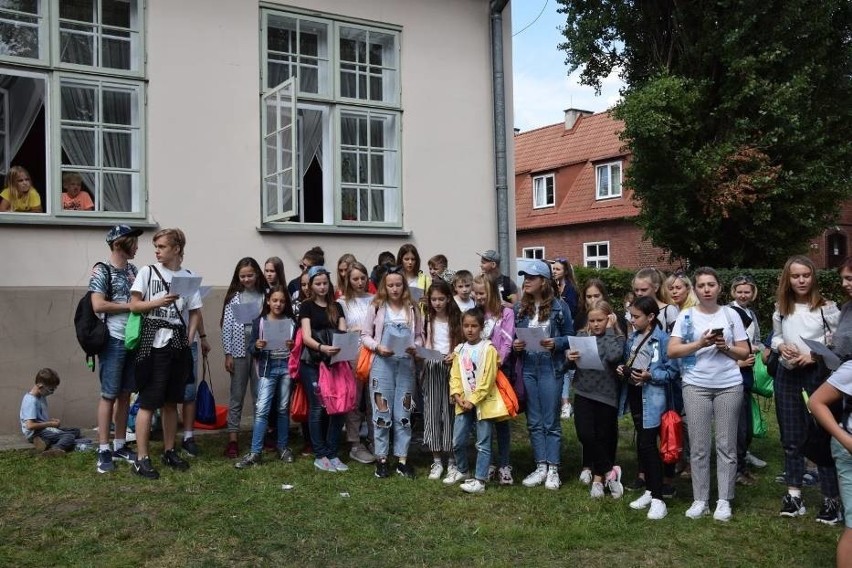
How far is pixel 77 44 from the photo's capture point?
840 cm

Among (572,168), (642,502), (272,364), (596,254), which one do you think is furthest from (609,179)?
(642,502)

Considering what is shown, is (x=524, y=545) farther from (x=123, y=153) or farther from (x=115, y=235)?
(x=123, y=153)

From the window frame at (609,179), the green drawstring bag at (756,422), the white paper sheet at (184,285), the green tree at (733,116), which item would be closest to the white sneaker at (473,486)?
the green drawstring bag at (756,422)

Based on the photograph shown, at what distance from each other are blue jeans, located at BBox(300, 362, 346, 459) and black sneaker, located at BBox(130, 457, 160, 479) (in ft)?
4.24

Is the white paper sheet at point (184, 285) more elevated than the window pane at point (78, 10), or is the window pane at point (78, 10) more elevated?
the window pane at point (78, 10)

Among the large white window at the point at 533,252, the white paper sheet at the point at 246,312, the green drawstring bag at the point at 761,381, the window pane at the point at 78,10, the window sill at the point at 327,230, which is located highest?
the window pane at the point at 78,10

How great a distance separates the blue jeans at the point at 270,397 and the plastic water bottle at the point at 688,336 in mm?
3297

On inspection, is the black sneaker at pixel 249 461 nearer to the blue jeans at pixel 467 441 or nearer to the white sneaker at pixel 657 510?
the blue jeans at pixel 467 441

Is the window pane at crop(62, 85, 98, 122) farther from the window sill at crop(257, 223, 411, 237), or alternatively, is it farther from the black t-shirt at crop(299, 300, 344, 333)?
the black t-shirt at crop(299, 300, 344, 333)

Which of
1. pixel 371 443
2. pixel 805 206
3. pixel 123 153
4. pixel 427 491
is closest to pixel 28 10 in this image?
pixel 123 153

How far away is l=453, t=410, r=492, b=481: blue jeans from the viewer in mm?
6312

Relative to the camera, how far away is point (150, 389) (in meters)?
6.51

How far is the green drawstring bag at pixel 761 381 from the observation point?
6.67 metres

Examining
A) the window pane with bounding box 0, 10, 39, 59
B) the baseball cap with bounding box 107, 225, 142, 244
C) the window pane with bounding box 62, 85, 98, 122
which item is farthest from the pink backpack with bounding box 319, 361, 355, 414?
the window pane with bounding box 0, 10, 39, 59
